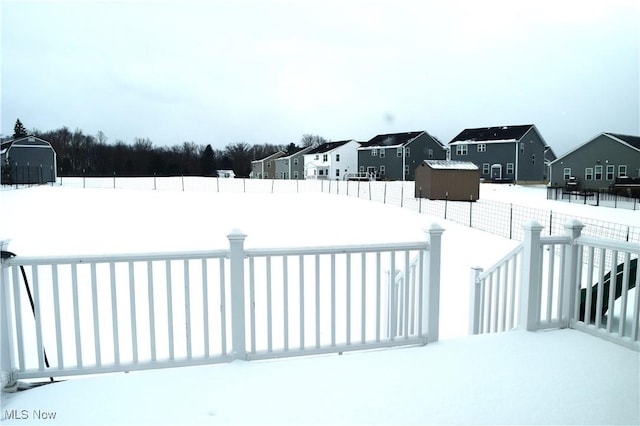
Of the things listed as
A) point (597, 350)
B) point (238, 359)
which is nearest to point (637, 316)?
point (597, 350)

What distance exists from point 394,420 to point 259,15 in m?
5.79

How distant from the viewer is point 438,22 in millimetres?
5980

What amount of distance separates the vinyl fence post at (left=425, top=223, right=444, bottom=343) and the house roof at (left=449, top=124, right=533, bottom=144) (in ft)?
103

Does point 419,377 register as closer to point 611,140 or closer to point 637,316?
point 637,316

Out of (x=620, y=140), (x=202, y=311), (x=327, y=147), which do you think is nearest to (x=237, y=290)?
(x=202, y=311)

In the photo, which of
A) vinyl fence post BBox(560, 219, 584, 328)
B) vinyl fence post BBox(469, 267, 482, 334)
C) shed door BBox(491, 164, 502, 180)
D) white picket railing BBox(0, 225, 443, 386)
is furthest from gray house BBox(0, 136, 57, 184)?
shed door BBox(491, 164, 502, 180)

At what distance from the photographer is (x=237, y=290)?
9.16 feet

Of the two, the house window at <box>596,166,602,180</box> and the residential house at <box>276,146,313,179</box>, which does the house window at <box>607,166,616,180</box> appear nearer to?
the house window at <box>596,166,602,180</box>

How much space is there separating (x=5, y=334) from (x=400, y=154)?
113 ft

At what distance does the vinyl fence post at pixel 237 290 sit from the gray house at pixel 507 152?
30.8m

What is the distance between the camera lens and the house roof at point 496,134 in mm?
31188

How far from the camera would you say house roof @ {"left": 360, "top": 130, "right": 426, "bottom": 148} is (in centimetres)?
3578

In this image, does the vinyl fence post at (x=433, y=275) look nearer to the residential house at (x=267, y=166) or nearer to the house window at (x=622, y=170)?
the house window at (x=622, y=170)

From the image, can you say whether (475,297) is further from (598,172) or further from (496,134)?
(496,134)
